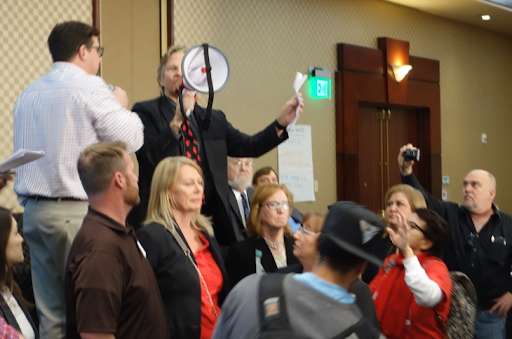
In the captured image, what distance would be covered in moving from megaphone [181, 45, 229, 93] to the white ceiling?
16.0ft

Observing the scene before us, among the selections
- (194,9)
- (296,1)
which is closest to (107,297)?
(194,9)

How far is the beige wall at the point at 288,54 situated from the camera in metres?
4.51

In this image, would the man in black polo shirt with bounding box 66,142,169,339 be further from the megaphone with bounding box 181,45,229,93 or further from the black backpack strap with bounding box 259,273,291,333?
the black backpack strap with bounding box 259,273,291,333

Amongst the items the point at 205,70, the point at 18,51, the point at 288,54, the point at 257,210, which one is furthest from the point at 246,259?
the point at 288,54

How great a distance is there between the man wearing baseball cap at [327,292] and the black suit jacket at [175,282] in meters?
1.03

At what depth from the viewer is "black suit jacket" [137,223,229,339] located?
248cm

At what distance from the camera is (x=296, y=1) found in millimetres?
6434

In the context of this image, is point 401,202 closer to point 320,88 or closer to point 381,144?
point 320,88

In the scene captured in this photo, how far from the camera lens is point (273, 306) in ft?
4.31

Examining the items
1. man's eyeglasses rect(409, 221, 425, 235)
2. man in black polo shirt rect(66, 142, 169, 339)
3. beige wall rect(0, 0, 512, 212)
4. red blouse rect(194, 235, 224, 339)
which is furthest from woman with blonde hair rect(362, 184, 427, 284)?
beige wall rect(0, 0, 512, 212)

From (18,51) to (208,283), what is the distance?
2.59m

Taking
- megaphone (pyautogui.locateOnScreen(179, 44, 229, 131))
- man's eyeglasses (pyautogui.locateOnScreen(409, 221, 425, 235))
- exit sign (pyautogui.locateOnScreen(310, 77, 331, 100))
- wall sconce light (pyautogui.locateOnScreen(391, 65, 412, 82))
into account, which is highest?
wall sconce light (pyautogui.locateOnScreen(391, 65, 412, 82))

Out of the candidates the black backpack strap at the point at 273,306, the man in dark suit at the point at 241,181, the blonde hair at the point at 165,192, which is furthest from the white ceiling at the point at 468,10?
the black backpack strap at the point at 273,306

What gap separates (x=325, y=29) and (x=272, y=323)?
5.75 meters
